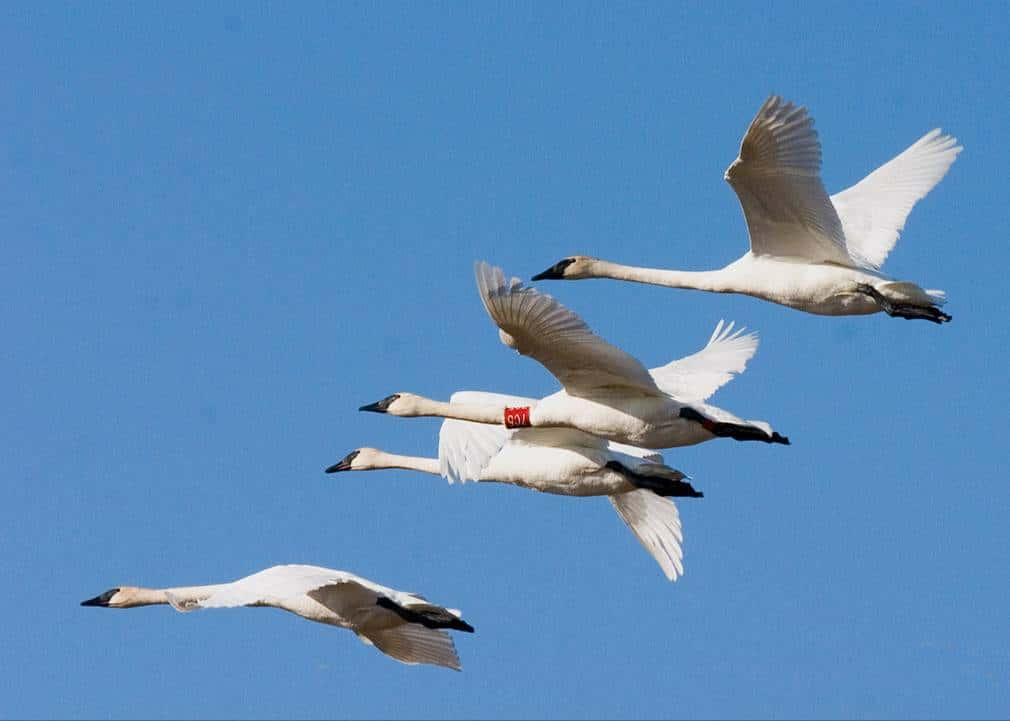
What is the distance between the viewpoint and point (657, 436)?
21.0m

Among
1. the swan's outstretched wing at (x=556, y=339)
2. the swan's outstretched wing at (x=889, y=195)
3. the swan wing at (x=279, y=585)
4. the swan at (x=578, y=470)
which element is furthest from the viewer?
the swan's outstretched wing at (x=889, y=195)

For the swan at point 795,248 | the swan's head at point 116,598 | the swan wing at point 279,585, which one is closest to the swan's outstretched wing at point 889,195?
the swan at point 795,248

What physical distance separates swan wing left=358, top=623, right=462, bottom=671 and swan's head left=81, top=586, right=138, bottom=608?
155 inches

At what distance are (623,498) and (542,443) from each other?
1694 mm

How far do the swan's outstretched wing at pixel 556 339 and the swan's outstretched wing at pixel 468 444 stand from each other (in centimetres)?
147

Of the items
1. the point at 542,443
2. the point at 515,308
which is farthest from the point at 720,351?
the point at 515,308

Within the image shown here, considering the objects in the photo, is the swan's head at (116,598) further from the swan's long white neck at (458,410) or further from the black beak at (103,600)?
the swan's long white neck at (458,410)

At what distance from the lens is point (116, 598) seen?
25.6m

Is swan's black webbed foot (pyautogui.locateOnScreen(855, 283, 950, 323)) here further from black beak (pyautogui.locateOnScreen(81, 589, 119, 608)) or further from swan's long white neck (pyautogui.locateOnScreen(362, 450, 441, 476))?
black beak (pyautogui.locateOnScreen(81, 589, 119, 608))

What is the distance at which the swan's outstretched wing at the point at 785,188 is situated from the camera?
20672 millimetres

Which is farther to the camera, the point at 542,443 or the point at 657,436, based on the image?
the point at 542,443

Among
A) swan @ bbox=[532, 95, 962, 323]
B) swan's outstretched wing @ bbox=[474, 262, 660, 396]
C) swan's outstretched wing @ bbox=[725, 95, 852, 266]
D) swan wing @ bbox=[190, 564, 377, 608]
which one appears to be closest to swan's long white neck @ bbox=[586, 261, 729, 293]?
swan @ bbox=[532, 95, 962, 323]

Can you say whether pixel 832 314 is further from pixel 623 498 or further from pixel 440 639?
pixel 440 639

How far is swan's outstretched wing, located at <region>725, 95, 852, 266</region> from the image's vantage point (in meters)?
20.7
